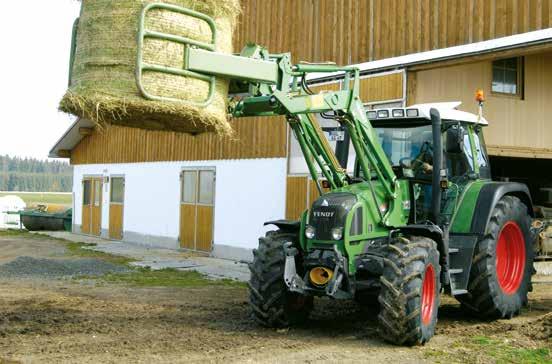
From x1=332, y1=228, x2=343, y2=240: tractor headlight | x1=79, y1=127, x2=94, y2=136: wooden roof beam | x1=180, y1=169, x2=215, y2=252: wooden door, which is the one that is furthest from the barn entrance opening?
x1=332, y1=228, x2=343, y2=240: tractor headlight

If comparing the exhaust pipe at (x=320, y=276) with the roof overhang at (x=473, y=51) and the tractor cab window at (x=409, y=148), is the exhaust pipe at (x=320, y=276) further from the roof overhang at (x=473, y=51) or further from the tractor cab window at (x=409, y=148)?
the roof overhang at (x=473, y=51)

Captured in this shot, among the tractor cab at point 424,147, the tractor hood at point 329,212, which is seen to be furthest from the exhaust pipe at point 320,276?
the tractor cab at point 424,147

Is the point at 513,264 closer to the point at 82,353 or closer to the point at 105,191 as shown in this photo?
the point at 82,353

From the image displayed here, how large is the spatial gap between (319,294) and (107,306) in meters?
3.57

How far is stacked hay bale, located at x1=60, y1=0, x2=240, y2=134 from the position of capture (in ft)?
20.5

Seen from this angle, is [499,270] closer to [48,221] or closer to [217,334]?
[217,334]

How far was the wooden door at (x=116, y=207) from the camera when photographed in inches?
901

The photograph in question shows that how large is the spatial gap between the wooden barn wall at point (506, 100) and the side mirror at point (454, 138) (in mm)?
4072

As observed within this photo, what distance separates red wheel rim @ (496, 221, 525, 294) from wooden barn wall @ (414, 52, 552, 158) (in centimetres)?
392

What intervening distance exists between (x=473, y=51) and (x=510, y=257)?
3371 millimetres

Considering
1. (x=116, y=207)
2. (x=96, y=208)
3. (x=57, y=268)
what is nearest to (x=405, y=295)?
(x=57, y=268)

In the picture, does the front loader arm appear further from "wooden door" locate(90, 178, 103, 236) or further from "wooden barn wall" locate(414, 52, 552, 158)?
"wooden door" locate(90, 178, 103, 236)

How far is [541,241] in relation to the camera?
11.9m

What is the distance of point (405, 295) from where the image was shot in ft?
22.3
